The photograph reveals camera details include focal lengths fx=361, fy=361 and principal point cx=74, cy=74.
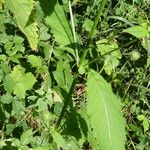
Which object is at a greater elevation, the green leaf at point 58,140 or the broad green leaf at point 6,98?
the broad green leaf at point 6,98

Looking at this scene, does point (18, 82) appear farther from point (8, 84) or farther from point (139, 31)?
point (139, 31)

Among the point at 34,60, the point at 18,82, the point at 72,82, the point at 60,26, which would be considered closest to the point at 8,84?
the point at 18,82

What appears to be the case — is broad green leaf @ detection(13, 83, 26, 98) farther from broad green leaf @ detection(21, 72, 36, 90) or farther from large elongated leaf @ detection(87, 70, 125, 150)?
large elongated leaf @ detection(87, 70, 125, 150)

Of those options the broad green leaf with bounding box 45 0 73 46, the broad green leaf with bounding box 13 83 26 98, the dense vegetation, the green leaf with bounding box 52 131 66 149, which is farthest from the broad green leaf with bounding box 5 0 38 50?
the broad green leaf with bounding box 13 83 26 98

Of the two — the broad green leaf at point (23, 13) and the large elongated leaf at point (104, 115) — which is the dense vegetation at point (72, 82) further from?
the broad green leaf at point (23, 13)

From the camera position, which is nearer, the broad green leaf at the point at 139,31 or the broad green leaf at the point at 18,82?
the broad green leaf at the point at 139,31

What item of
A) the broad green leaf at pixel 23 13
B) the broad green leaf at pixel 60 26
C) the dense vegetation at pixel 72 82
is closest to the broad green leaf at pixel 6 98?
the dense vegetation at pixel 72 82
